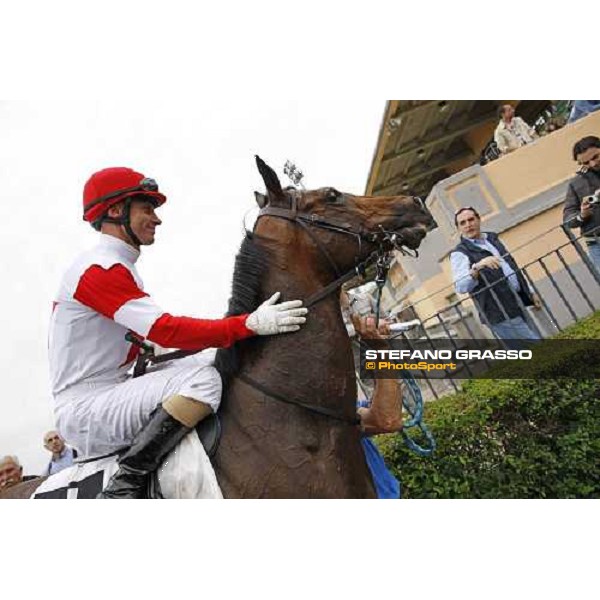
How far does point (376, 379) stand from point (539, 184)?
2.08 m

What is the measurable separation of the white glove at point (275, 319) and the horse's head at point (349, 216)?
450 mm

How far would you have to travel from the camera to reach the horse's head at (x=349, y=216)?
2611 mm

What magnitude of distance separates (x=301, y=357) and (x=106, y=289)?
3.30 ft

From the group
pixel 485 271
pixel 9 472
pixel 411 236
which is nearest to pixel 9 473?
pixel 9 472

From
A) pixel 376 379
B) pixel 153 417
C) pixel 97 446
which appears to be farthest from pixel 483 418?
pixel 97 446

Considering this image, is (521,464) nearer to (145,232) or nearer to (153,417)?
(153,417)

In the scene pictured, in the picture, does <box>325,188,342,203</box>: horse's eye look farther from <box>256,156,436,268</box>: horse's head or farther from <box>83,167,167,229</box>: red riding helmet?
<box>83,167,167,229</box>: red riding helmet

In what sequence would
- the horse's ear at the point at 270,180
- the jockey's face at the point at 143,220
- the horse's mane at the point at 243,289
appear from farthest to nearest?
the jockey's face at the point at 143,220
the horse's ear at the point at 270,180
the horse's mane at the point at 243,289

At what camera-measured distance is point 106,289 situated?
2346mm

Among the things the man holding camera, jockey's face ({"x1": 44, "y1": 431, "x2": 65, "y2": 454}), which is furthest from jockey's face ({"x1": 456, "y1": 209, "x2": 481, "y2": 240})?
jockey's face ({"x1": 44, "y1": 431, "x2": 65, "y2": 454})

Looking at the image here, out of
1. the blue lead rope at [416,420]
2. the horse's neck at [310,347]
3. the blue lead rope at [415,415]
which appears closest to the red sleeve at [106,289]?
the horse's neck at [310,347]

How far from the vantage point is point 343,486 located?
216cm

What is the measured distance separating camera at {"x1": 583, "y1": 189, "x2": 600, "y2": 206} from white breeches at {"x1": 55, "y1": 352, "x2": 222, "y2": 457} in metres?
2.83

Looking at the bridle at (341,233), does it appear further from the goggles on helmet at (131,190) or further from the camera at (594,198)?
the camera at (594,198)
